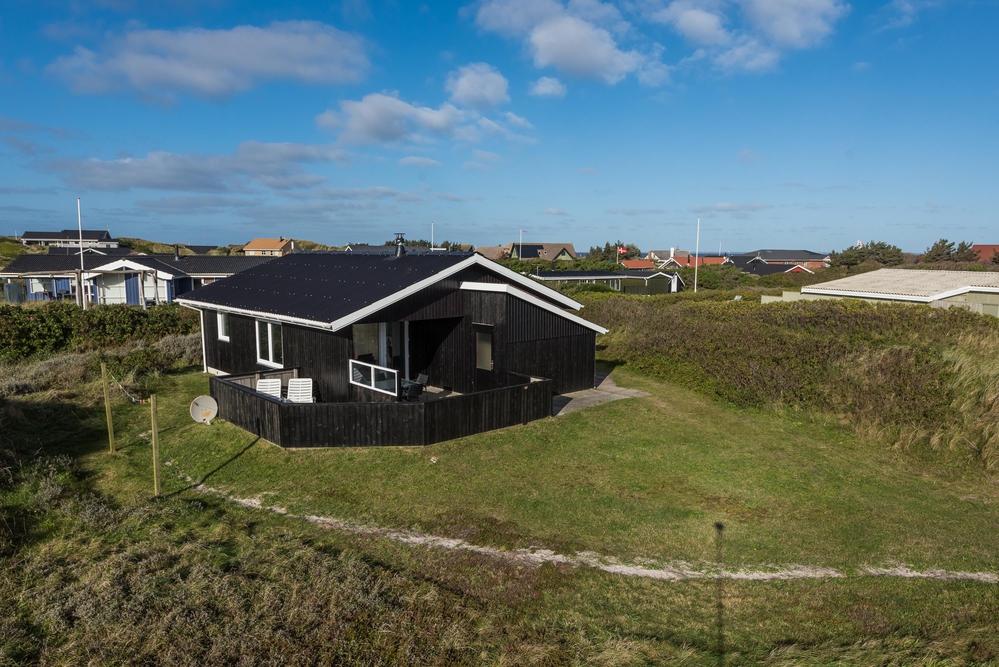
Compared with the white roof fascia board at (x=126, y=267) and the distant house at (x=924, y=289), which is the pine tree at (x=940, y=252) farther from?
the white roof fascia board at (x=126, y=267)

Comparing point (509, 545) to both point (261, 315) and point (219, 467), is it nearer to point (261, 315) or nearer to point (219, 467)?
point (219, 467)

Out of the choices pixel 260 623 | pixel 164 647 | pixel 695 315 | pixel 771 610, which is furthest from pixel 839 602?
pixel 695 315

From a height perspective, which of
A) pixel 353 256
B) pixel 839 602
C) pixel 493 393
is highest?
pixel 353 256

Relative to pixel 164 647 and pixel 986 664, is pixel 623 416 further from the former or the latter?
pixel 164 647

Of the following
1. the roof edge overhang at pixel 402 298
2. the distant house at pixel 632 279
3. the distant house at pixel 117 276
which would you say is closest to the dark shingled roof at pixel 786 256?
the distant house at pixel 632 279

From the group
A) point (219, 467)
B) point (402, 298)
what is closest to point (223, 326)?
point (402, 298)

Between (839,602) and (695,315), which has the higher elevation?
(695,315)
